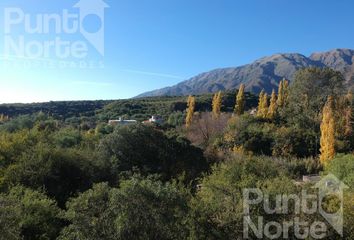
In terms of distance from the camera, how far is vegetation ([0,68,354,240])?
37.0 feet

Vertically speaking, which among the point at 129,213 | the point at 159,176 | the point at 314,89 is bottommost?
the point at 129,213

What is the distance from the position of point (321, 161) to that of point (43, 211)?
27722 mm

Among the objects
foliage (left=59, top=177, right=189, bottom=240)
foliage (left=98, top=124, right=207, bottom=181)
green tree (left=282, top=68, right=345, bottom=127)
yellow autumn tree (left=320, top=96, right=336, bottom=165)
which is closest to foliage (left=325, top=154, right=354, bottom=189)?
foliage (left=98, top=124, right=207, bottom=181)

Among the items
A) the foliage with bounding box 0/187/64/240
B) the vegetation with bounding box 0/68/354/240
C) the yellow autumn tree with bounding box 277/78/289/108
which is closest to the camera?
the vegetation with bounding box 0/68/354/240

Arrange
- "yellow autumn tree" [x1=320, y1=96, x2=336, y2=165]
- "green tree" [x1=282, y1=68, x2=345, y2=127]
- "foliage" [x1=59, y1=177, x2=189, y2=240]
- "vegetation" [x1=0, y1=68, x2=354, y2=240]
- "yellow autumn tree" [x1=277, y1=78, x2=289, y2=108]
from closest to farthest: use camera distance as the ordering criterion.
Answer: "foliage" [x1=59, y1=177, x2=189, y2=240], "vegetation" [x1=0, y1=68, x2=354, y2=240], "yellow autumn tree" [x1=320, y1=96, x2=336, y2=165], "green tree" [x1=282, y1=68, x2=345, y2=127], "yellow autumn tree" [x1=277, y1=78, x2=289, y2=108]

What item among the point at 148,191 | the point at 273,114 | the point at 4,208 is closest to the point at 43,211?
the point at 4,208

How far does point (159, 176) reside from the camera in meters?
15.0

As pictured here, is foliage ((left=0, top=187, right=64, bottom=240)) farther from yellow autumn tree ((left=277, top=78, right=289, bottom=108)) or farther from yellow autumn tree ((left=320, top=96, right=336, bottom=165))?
yellow autumn tree ((left=277, top=78, right=289, bottom=108))

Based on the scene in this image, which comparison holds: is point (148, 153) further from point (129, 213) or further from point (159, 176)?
point (129, 213)

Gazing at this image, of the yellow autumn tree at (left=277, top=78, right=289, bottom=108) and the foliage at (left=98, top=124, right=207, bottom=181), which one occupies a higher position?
the yellow autumn tree at (left=277, top=78, right=289, bottom=108)

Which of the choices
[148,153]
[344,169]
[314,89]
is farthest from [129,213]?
[314,89]

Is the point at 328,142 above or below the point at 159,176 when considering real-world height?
below

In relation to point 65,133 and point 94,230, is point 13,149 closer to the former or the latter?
point 65,133

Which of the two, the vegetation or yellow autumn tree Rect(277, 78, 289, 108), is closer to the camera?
the vegetation
